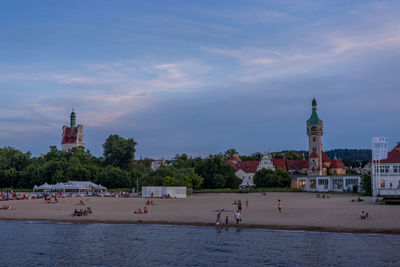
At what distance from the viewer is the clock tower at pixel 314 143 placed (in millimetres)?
133000

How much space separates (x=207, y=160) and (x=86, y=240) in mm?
67768

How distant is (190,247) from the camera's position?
96.7ft

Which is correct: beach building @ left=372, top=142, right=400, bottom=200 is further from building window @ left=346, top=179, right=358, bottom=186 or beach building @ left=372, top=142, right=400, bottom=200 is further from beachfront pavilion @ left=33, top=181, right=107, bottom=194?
beachfront pavilion @ left=33, top=181, right=107, bottom=194

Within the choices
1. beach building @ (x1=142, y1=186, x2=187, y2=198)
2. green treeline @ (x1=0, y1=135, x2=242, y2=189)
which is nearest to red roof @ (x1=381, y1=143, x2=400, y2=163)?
beach building @ (x1=142, y1=186, x2=187, y2=198)

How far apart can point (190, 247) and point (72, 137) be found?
6152 inches

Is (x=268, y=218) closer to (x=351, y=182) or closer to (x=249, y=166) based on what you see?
(x=351, y=182)

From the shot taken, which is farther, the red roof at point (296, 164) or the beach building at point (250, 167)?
the red roof at point (296, 164)

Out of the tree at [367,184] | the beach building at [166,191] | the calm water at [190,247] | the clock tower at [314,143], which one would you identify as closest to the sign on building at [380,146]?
the tree at [367,184]

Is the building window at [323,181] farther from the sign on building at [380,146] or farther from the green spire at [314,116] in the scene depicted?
the green spire at [314,116]

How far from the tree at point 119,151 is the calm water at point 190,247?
274 feet

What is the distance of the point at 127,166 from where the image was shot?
123562 millimetres

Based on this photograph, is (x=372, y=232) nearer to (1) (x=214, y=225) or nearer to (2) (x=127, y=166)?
(1) (x=214, y=225)

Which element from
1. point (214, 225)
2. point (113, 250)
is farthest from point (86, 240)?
point (214, 225)

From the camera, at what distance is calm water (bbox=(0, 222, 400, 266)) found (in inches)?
1005
